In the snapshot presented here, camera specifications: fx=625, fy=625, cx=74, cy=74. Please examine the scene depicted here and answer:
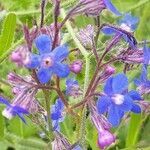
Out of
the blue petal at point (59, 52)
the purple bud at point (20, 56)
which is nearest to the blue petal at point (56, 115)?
the blue petal at point (59, 52)

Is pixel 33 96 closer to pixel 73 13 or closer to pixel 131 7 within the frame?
pixel 73 13

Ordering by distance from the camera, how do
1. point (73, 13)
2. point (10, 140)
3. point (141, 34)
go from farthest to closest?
point (141, 34) → point (10, 140) → point (73, 13)

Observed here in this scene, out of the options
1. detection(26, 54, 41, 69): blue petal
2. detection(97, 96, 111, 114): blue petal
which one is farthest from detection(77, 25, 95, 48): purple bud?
detection(26, 54, 41, 69): blue petal

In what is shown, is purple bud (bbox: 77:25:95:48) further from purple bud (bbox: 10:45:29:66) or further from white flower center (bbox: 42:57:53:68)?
purple bud (bbox: 10:45:29:66)

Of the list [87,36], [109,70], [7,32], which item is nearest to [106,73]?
[109,70]

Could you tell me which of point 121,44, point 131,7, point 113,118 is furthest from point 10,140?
point 113,118

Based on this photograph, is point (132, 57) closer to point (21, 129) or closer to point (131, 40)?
point (131, 40)

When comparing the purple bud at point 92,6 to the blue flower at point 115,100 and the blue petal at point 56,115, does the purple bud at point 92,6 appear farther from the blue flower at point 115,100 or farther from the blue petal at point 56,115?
the blue petal at point 56,115
